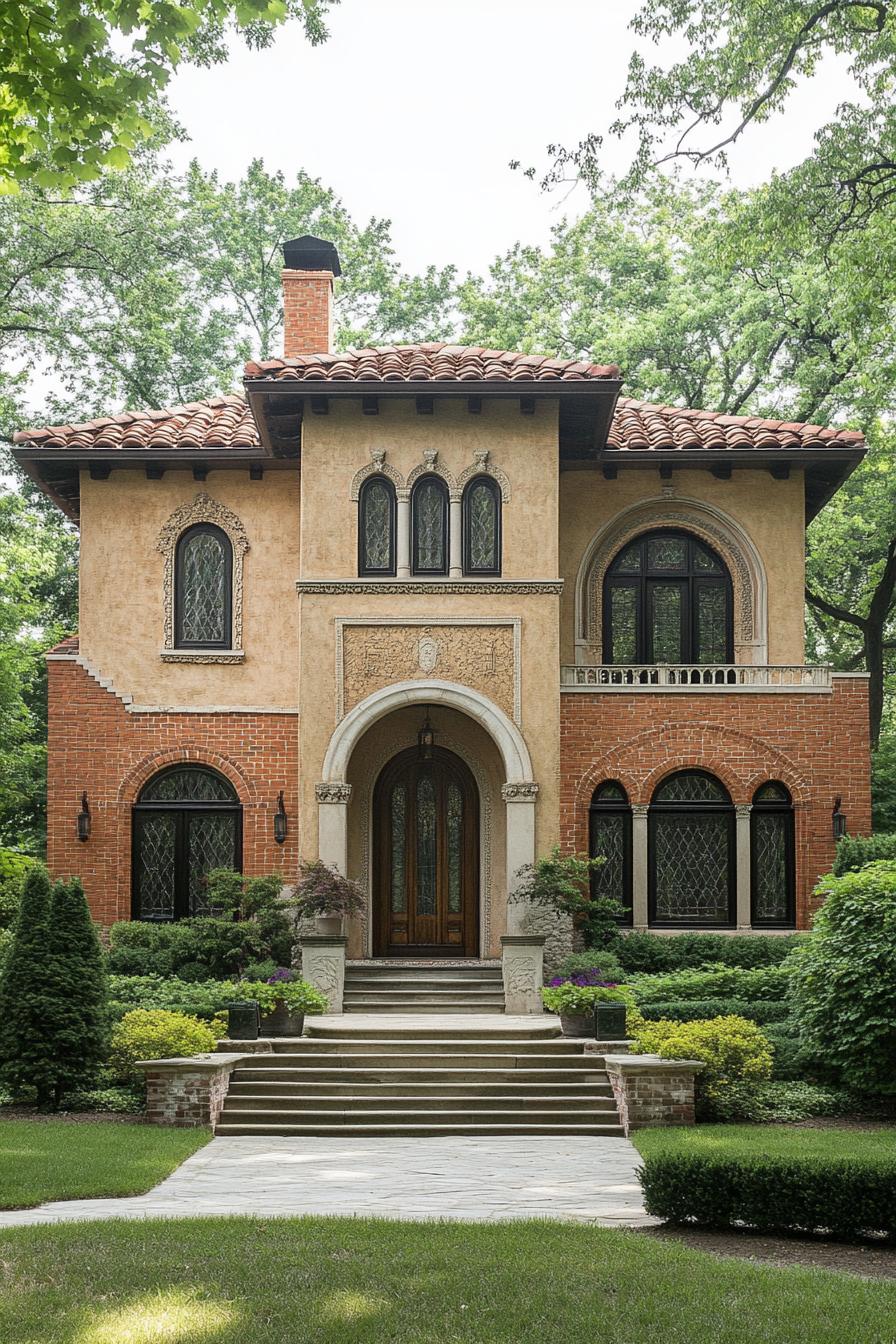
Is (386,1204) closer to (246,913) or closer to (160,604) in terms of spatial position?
(246,913)

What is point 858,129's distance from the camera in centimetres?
1692

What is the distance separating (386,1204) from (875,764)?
18.0 meters

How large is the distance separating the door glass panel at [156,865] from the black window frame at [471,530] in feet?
18.6

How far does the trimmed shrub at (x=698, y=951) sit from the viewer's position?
1925 centimetres

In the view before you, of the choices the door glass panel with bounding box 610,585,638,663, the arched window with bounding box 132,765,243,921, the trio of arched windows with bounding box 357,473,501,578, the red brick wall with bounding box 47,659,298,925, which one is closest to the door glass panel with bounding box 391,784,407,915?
the red brick wall with bounding box 47,659,298,925

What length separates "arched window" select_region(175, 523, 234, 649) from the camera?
837 inches

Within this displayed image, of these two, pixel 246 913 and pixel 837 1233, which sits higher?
pixel 246 913

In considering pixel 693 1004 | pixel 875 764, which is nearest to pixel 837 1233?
pixel 693 1004

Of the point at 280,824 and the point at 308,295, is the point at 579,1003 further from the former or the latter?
the point at 308,295

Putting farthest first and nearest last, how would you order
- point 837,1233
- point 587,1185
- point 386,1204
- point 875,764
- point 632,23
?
point 875,764 < point 632,23 < point 587,1185 < point 386,1204 < point 837,1233

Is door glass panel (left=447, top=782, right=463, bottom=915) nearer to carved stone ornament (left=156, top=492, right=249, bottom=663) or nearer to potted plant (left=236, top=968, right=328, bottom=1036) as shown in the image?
carved stone ornament (left=156, top=492, right=249, bottom=663)

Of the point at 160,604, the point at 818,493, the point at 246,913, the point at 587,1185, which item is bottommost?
the point at 587,1185

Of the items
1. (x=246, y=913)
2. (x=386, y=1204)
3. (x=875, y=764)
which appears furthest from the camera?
(x=875, y=764)

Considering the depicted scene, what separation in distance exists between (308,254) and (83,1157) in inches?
660
